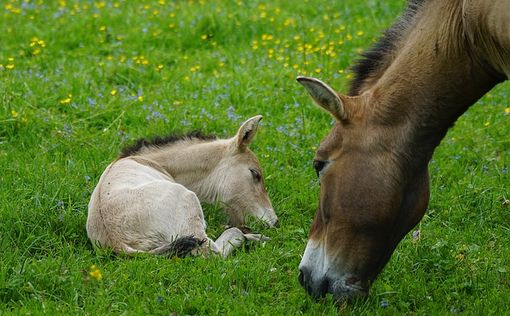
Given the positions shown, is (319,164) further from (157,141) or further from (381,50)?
(157,141)

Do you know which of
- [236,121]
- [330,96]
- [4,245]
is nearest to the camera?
[330,96]

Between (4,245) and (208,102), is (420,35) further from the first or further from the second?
(208,102)

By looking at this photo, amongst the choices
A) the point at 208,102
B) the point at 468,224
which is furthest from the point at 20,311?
the point at 208,102

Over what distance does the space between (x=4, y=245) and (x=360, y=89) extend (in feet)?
9.79

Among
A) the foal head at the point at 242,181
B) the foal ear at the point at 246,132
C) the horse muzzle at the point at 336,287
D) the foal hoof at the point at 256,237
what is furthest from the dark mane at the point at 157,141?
the horse muzzle at the point at 336,287

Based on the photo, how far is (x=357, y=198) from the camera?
224 inches

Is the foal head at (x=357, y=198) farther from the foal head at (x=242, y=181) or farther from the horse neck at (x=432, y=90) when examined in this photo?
the foal head at (x=242, y=181)

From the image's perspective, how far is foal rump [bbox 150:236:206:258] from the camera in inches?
271

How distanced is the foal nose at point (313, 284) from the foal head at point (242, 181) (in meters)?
2.14

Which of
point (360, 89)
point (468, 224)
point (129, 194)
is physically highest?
point (360, 89)

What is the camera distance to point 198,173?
336 inches

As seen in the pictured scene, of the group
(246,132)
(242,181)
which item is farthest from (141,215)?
(246,132)

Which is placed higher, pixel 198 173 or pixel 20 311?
pixel 20 311

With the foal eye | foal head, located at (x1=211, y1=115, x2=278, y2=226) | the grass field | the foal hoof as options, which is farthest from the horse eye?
the foal eye
